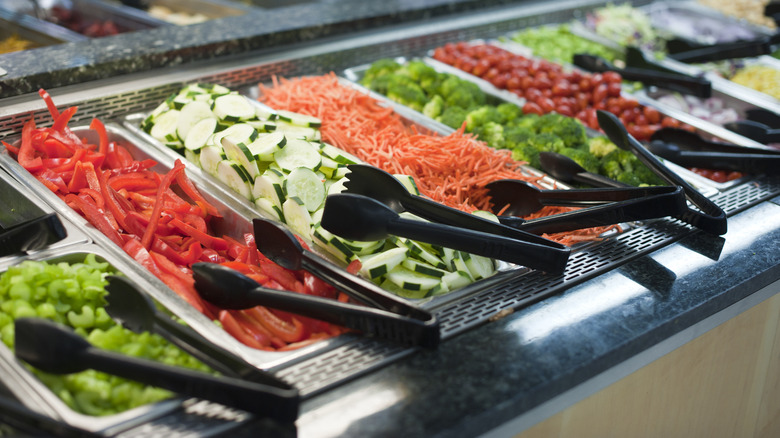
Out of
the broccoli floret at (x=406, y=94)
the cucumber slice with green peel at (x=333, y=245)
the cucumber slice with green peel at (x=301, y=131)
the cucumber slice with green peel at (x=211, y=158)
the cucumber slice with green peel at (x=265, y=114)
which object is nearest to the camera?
the cucumber slice with green peel at (x=333, y=245)

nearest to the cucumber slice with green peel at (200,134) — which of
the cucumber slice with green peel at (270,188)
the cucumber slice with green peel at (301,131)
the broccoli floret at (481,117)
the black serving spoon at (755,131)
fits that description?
the cucumber slice with green peel at (301,131)

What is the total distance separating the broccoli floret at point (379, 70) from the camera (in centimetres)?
345

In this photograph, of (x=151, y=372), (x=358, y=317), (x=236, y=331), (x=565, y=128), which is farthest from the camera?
(x=565, y=128)

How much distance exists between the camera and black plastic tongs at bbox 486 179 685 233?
2.06m

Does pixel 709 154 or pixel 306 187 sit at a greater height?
pixel 306 187

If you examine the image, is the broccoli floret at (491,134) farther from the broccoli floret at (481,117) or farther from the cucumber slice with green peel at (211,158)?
the cucumber slice with green peel at (211,158)

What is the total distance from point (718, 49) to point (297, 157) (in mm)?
3019

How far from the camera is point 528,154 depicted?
2.78 m

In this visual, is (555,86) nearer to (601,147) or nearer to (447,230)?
(601,147)

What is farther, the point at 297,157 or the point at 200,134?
the point at 200,134

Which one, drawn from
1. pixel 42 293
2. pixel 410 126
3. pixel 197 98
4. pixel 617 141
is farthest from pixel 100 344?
pixel 617 141

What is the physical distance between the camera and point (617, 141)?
2719 millimetres

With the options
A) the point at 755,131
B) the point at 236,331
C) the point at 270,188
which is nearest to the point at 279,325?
the point at 236,331

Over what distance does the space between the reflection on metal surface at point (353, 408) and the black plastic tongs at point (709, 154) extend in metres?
1.80
